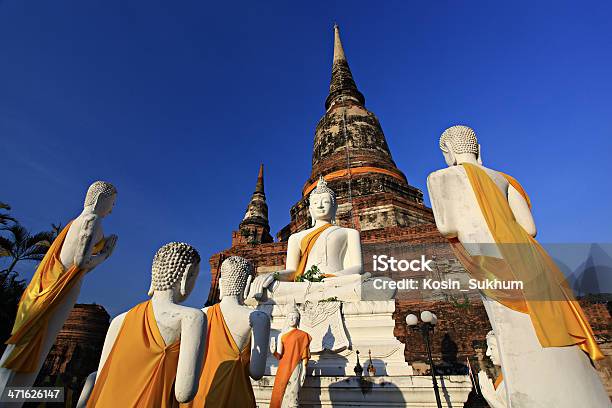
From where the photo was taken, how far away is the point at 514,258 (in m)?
1.79

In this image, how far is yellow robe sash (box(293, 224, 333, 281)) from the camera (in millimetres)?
5301

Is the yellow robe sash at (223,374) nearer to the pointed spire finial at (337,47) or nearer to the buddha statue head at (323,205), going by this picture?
the buddha statue head at (323,205)

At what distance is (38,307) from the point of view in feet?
9.80

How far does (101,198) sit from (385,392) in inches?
136

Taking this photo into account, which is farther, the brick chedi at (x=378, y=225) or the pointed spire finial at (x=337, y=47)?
the pointed spire finial at (x=337, y=47)

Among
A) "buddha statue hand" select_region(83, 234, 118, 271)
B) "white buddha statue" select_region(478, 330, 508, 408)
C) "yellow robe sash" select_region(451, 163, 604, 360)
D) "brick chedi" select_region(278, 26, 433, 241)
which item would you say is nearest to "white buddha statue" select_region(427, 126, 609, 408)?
"yellow robe sash" select_region(451, 163, 604, 360)

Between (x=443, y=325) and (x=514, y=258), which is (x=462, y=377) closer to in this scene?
(x=514, y=258)

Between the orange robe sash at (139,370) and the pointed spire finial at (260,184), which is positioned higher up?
the pointed spire finial at (260,184)

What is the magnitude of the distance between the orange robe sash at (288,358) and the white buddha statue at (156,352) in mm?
1159

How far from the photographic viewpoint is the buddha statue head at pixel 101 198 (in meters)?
3.54

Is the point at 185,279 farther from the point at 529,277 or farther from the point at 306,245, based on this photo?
the point at 306,245

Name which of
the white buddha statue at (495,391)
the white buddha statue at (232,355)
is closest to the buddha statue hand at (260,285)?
the white buddha statue at (232,355)

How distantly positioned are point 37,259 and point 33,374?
1346 cm

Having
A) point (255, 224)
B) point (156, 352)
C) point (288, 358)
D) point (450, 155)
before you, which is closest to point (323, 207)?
point (288, 358)
